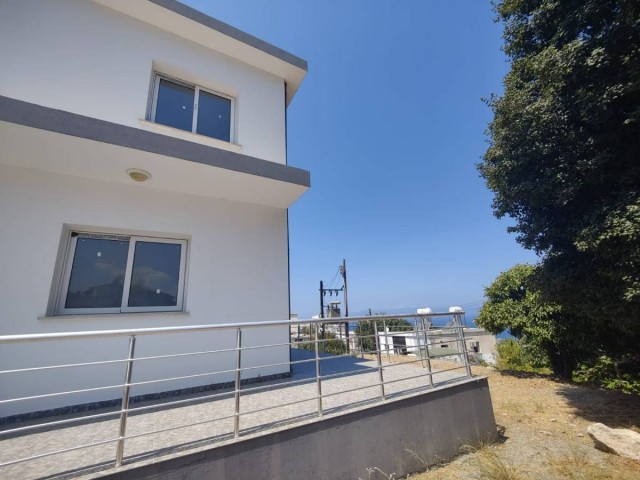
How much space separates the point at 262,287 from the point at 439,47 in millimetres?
10465

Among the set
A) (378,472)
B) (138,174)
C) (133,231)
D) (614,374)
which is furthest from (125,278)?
(614,374)

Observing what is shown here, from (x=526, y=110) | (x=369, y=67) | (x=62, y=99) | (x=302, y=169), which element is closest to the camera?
(x=62, y=99)

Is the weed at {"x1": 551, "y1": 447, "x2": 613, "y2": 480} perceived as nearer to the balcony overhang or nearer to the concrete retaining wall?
the concrete retaining wall

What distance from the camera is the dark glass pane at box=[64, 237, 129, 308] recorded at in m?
3.91

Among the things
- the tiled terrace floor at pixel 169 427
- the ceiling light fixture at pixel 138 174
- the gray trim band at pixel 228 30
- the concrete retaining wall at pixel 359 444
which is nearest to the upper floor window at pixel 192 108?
the gray trim band at pixel 228 30

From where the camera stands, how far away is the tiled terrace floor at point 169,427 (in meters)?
2.20

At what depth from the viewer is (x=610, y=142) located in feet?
14.7

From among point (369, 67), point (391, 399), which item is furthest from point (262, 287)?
point (369, 67)

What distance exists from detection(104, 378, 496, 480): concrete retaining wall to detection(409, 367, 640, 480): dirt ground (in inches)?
10.8

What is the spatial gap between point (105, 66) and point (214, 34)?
1985 millimetres

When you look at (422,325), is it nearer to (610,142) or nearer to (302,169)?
(302,169)

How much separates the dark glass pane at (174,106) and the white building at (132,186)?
2 cm

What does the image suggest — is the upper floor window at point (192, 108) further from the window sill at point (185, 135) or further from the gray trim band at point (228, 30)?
the gray trim band at point (228, 30)

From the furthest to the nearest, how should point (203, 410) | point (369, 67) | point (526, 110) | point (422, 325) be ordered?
point (369, 67) → point (526, 110) → point (422, 325) → point (203, 410)
